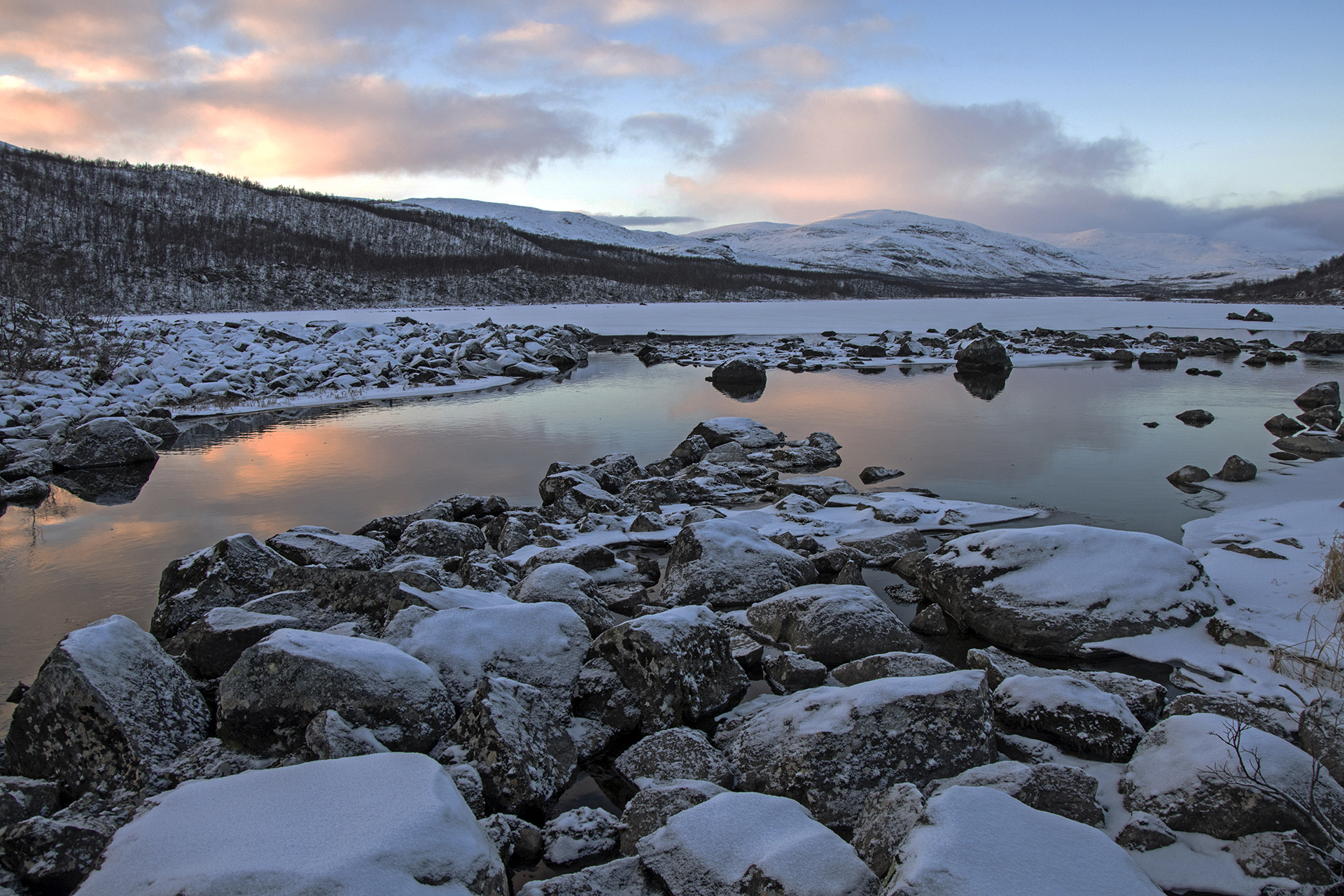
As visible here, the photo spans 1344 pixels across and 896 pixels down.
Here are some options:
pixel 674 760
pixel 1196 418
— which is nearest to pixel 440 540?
pixel 674 760

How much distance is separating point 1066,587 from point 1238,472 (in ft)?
18.9

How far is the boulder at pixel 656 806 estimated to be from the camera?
10.7 ft

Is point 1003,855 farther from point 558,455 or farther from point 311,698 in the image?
point 558,455

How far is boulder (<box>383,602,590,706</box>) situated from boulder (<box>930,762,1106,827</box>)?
2224 millimetres

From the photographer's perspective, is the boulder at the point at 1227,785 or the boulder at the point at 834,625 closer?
the boulder at the point at 1227,785

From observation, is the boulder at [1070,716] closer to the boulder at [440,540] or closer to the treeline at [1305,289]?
the boulder at [440,540]

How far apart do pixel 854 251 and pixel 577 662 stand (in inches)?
7028

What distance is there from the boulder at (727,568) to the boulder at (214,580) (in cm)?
303

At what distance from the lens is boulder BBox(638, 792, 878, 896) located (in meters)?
2.60

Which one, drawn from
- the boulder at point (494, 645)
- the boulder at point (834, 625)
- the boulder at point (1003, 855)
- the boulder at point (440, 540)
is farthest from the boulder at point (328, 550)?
the boulder at point (1003, 855)

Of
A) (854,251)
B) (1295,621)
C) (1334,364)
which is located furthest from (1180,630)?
(854,251)

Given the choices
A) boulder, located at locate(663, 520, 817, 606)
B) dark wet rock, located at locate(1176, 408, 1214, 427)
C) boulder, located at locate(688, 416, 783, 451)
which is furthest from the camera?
dark wet rock, located at locate(1176, 408, 1214, 427)

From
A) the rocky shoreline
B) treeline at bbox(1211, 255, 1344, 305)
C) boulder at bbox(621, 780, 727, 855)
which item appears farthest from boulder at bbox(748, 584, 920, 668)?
treeline at bbox(1211, 255, 1344, 305)

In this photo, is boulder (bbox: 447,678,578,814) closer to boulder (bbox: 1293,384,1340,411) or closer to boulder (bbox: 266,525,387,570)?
boulder (bbox: 266,525,387,570)
